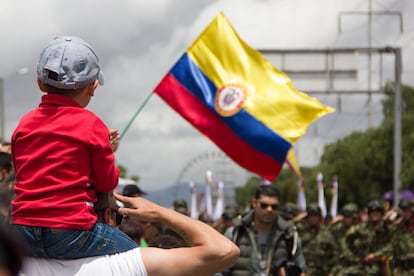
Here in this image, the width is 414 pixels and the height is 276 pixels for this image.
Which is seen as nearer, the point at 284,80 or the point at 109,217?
the point at 109,217

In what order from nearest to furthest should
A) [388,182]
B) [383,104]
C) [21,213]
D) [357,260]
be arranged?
[21,213] < [357,260] < [388,182] < [383,104]

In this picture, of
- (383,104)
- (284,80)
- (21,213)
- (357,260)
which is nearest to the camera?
(21,213)

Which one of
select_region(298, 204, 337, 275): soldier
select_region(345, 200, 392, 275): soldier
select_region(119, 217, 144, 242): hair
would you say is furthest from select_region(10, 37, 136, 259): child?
select_region(298, 204, 337, 275): soldier

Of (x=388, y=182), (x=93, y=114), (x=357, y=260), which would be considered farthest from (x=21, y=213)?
(x=388, y=182)

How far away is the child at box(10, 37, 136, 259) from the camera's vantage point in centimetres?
297

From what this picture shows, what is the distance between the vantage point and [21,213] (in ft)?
9.81

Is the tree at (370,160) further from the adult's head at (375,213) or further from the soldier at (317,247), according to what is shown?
the adult's head at (375,213)

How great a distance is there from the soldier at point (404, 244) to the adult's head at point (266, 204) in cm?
532

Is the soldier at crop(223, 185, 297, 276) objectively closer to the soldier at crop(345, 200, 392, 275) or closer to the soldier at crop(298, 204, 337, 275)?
the soldier at crop(345, 200, 392, 275)

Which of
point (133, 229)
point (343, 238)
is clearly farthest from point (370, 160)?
point (133, 229)

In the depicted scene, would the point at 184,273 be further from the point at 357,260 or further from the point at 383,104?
the point at 383,104

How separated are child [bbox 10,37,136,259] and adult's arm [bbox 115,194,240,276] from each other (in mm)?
107

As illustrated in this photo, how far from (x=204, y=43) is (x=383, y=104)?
6437cm

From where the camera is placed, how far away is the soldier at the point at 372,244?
15.3 metres
